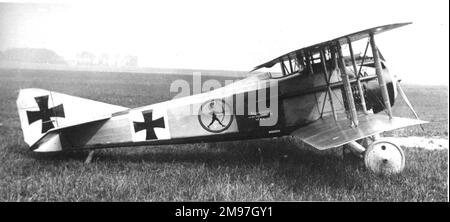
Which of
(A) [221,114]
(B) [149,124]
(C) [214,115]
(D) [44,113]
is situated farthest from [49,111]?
(A) [221,114]

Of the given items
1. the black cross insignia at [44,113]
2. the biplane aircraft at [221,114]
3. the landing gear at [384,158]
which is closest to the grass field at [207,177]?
the landing gear at [384,158]

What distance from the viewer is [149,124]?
5.77m

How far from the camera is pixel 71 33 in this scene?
31.6 ft

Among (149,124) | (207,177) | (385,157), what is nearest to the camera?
(385,157)

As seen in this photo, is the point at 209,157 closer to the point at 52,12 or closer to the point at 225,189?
the point at 225,189

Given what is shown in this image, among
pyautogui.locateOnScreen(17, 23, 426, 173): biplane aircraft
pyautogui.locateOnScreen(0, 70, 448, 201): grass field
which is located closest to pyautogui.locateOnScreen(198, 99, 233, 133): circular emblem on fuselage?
pyautogui.locateOnScreen(17, 23, 426, 173): biplane aircraft

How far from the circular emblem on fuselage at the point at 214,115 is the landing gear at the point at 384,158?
2261 mm

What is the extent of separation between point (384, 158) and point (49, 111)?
5370mm

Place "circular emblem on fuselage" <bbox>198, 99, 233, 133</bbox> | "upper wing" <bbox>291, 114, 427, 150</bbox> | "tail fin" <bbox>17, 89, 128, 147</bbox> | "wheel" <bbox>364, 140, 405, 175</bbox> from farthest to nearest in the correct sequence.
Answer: "circular emblem on fuselage" <bbox>198, 99, 233, 133</bbox> → "tail fin" <bbox>17, 89, 128, 147</bbox> → "wheel" <bbox>364, 140, 405, 175</bbox> → "upper wing" <bbox>291, 114, 427, 150</bbox>

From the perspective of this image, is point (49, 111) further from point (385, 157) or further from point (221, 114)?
point (385, 157)

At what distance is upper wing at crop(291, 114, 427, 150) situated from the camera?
181 inches

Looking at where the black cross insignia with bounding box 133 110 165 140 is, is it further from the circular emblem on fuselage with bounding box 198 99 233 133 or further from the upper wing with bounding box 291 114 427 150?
the upper wing with bounding box 291 114 427 150

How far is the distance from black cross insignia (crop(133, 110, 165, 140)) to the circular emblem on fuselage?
0.68 meters
